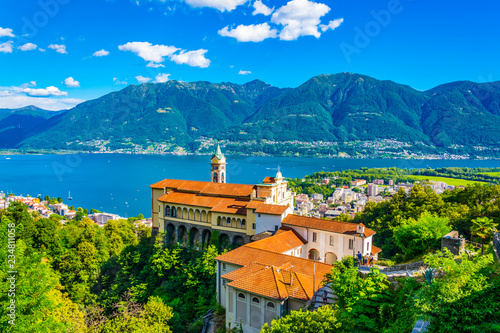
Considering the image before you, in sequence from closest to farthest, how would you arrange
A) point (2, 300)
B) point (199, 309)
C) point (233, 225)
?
point (2, 300), point (199, 309), point (233, 225)

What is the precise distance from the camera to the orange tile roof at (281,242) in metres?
24.5

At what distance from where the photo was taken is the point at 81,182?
14862cm

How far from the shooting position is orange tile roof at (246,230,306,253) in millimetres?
24516

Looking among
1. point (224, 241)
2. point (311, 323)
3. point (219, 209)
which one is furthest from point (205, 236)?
point (311, 323)

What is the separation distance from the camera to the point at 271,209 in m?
29.9

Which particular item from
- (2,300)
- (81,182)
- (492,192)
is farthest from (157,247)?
(81,182)

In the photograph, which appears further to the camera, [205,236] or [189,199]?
[189,199]

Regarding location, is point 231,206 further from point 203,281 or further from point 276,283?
point 276,283

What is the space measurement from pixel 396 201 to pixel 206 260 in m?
26.3

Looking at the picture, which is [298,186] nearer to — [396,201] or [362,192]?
[362,192]

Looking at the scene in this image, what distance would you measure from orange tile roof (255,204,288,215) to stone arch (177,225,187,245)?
1045 centimetres

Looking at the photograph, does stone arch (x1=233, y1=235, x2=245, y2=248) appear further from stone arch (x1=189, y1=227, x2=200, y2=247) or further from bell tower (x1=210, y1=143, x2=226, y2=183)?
bell tower (x1=210, y1=143, x2=226, y2=183)

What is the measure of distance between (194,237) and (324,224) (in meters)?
15.0

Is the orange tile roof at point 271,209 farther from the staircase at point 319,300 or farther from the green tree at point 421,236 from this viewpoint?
the staircase at point 319,300
